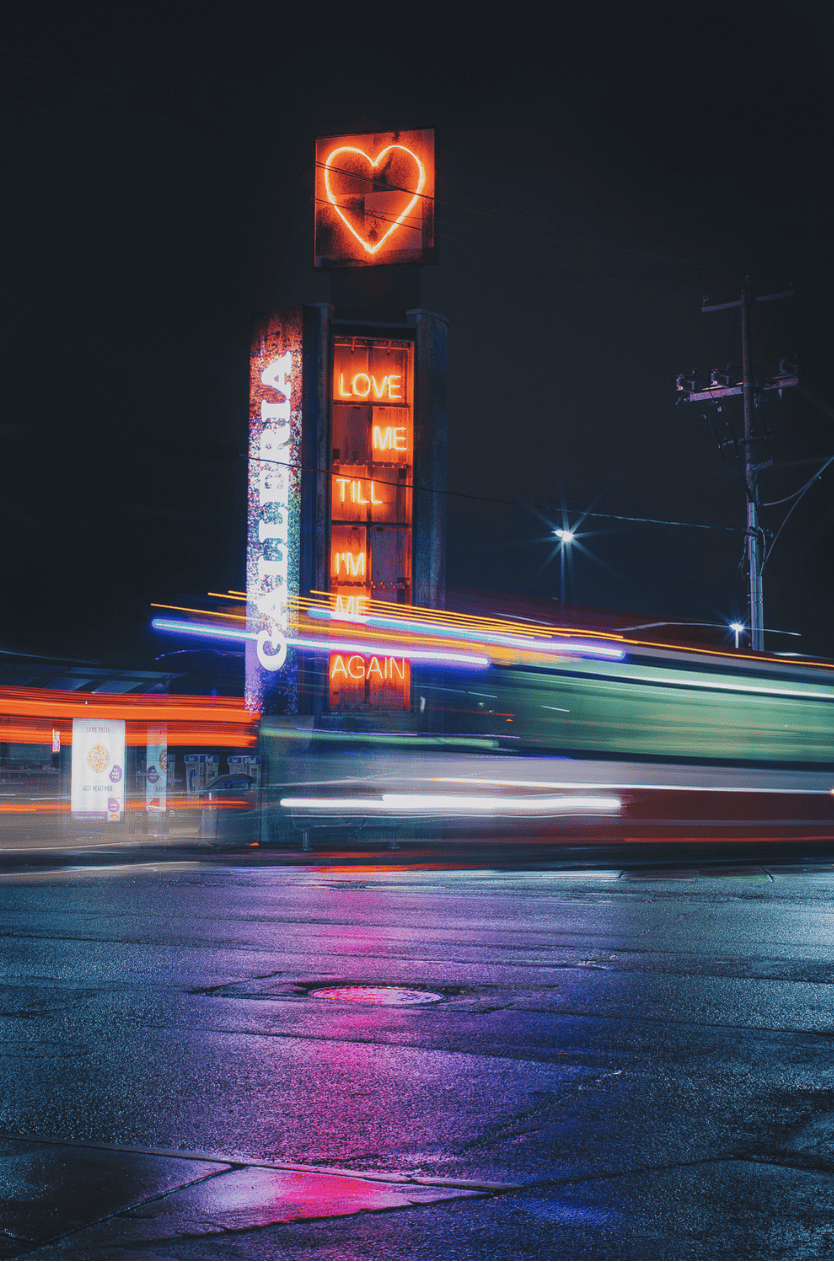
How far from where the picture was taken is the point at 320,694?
34.8m

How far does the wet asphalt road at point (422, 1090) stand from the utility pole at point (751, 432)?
21159 mm

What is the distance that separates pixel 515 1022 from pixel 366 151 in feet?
117

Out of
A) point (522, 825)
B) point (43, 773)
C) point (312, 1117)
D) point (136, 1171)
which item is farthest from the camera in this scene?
point (43, 773)

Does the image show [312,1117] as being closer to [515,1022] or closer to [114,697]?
[515,1022]

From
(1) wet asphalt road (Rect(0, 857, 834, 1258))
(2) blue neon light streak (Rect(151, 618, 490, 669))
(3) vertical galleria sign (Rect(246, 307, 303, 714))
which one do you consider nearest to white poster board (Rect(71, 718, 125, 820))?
(2) blue neon light streak (Rect(151, 618, 490, 669))

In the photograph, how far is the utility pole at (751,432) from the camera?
3186 centimetres

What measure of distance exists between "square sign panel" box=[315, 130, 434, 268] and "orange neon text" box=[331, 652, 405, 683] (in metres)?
12.9

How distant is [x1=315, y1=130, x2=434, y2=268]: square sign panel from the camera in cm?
3772

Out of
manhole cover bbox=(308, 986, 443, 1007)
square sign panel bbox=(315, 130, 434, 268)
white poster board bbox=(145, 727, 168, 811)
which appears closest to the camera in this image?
manhole cover bbox=(308, 986, 443, 1007)

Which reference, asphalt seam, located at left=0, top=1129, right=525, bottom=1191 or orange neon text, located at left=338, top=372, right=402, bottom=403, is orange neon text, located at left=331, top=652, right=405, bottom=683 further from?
asphalt seam, located at left=0, top=1129, right=525, bottom=1191

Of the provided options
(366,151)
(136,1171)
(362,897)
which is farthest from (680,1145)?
(366,151)

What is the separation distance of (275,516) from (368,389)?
16.2ft

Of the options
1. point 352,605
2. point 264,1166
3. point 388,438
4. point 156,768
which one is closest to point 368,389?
point 388,438

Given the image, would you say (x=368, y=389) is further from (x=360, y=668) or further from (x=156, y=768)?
(x=156, y=768)
